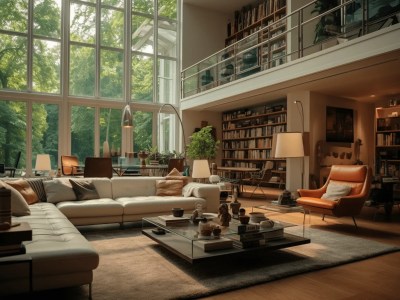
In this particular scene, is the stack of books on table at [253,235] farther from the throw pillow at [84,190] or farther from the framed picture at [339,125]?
the framed picture at [339,125]

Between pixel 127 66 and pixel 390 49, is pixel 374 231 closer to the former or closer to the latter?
pixel 390 49

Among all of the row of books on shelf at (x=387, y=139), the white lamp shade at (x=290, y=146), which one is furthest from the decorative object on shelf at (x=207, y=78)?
the white lamp shade at (x=290, y=146)

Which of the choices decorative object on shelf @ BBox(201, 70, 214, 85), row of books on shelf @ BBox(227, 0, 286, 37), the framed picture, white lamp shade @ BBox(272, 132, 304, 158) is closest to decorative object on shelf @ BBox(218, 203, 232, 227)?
white lamp shade @ BBox(272, 132, 304, 158)

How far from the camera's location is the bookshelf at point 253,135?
33.3 ft

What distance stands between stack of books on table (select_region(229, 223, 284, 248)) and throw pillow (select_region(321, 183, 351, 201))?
6.33 feet

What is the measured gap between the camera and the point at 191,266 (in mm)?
3141

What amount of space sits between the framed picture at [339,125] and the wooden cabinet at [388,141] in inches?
26.1

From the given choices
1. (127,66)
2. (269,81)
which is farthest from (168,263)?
Result: (127,66)

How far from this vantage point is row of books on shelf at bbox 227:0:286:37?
1052cm

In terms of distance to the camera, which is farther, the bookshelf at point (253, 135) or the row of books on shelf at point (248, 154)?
the row of books on shelf at point (248, 154)

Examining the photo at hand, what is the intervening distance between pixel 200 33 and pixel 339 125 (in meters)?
6.07

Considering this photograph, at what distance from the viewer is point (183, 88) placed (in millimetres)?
11836

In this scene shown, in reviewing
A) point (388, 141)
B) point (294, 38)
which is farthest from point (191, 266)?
point (388, 141)

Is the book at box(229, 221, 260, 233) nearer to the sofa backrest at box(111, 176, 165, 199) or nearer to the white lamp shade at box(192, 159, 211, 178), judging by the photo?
the white lamp shade at box(192, 159, 211, 178)
